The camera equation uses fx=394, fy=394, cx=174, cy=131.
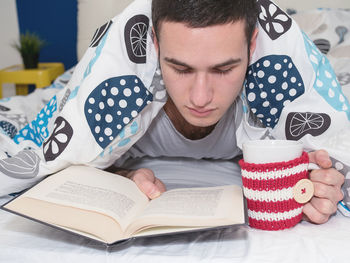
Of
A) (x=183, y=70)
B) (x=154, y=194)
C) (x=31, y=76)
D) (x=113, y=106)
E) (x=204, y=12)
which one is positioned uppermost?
(x=204, y=12)

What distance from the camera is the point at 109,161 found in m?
0.87

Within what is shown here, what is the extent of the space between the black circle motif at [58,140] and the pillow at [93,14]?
1.18 meters

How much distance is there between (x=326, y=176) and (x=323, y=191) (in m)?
0.03

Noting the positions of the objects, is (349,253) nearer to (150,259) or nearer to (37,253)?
(150,259)

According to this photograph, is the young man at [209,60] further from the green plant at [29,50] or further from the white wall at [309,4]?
the green plant at [29,50]

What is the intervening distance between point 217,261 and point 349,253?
0.62ft

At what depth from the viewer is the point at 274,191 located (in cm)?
61

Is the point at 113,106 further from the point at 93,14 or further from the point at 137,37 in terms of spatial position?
the point at 93,14

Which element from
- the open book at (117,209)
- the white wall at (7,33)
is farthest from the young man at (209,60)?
the white wall at (7,33)

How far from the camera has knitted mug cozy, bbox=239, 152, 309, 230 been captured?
61 cm

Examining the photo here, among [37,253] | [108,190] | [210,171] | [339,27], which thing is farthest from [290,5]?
[37,253]

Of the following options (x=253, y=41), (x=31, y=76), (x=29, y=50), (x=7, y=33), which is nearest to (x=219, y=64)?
(x=253, y=41)

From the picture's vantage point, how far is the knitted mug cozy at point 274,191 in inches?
23.9

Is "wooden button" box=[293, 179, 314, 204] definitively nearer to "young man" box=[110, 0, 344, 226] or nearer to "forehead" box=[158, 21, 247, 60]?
"young man" box=[110, 0, 344, 226]
